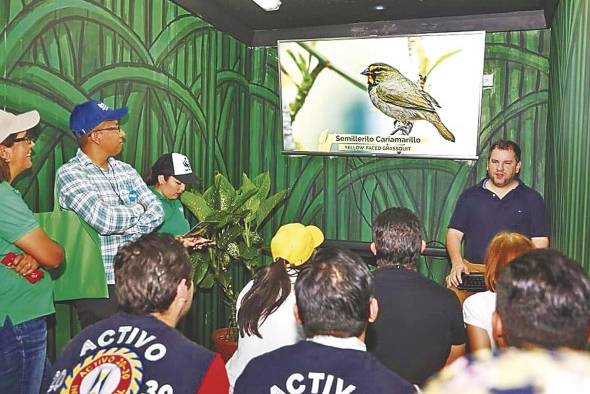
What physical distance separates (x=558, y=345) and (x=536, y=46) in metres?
3.87

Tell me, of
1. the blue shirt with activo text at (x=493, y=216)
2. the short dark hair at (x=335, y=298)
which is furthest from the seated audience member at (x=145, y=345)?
the blue shirt with activo text at (x=493, y=216)

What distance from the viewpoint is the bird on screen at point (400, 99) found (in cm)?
465

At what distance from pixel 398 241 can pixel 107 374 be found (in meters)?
1.16

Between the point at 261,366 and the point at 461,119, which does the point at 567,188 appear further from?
the point at 261,366

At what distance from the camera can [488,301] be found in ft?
7.25

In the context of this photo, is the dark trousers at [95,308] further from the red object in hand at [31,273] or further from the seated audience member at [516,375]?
the seated audience member at [516,375]

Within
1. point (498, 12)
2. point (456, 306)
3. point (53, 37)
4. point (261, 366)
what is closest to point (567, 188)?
point (456, 306)

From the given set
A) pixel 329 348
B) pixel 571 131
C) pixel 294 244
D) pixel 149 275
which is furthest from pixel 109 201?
pixel 571 131

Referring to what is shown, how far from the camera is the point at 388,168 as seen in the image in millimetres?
4934

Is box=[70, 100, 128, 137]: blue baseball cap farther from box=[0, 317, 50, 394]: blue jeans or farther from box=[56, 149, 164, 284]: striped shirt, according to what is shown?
box=[0, 317, 50, 394]: blue jeans

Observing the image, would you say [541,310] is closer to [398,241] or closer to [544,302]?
[544,302]

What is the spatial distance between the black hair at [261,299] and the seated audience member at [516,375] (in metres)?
1.58

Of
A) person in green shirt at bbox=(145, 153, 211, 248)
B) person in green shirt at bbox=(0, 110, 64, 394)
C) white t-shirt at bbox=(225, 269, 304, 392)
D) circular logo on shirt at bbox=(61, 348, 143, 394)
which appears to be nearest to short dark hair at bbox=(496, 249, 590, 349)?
circular logo on shirt at bbox=(61, 348, 143, 394)

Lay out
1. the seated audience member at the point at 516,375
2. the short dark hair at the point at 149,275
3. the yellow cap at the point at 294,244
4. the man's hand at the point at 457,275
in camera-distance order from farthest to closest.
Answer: the man's hand at the point at 457,275
the yellow cap at the point at 294,244
the short dark hair at the point at 149,275
the seated audience member at the point at 516,375
